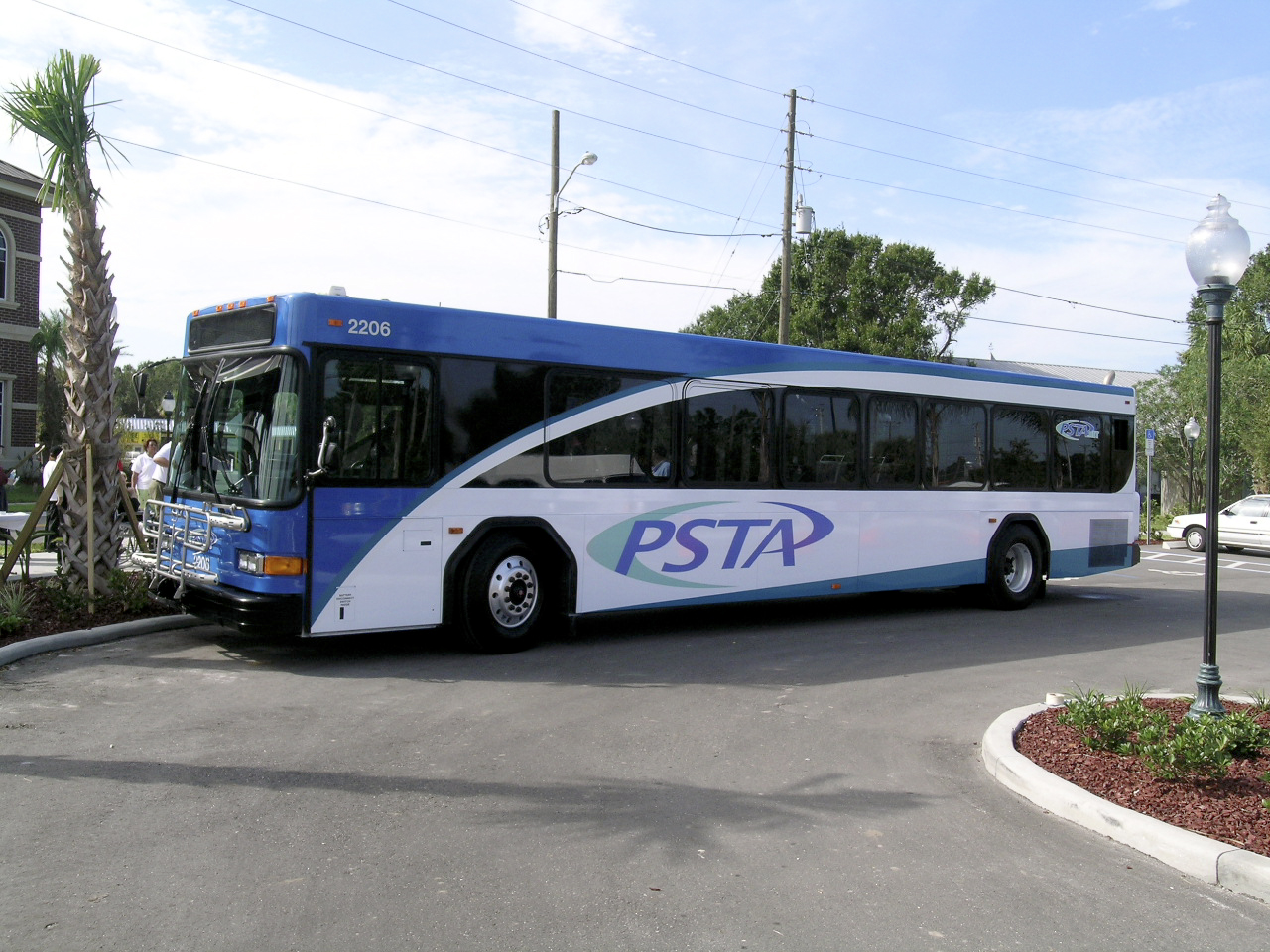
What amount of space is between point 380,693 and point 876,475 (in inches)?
266

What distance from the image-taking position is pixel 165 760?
19.1 feet

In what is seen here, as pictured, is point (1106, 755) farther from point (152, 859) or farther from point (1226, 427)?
point (1226, 427)

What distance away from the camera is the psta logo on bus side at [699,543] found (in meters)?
10.1

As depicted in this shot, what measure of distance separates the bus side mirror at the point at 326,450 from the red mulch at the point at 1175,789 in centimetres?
542

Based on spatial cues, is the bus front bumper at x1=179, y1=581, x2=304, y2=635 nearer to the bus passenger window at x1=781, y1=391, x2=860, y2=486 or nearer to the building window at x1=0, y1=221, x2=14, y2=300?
the bus passenger window at x1=781, y1=391, x2=860, y2=486

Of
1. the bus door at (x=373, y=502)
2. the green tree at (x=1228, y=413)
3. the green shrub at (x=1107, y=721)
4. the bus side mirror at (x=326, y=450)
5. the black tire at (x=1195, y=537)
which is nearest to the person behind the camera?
the green shrub at (x=1107, y=721)

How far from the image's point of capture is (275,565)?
8.02 metres

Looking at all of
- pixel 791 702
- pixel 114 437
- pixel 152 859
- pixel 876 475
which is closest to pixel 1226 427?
pixel 876 475

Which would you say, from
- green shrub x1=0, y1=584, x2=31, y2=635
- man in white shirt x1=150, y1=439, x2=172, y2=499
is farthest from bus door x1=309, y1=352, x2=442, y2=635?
man in white shirt x1=150, y1=439, x2=172, y2=499

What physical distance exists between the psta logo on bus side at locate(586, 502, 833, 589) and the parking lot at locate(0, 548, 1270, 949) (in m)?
1.05

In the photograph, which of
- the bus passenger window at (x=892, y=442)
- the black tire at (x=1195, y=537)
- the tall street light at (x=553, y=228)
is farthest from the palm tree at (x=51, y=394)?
the black tire at (x=1195, y=537)

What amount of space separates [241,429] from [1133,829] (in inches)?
280

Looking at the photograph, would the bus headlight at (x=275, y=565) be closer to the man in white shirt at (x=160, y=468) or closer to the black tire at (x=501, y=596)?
the black tire at (x=501, y=596)

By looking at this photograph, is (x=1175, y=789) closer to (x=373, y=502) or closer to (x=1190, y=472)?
(x=373, y=502)
